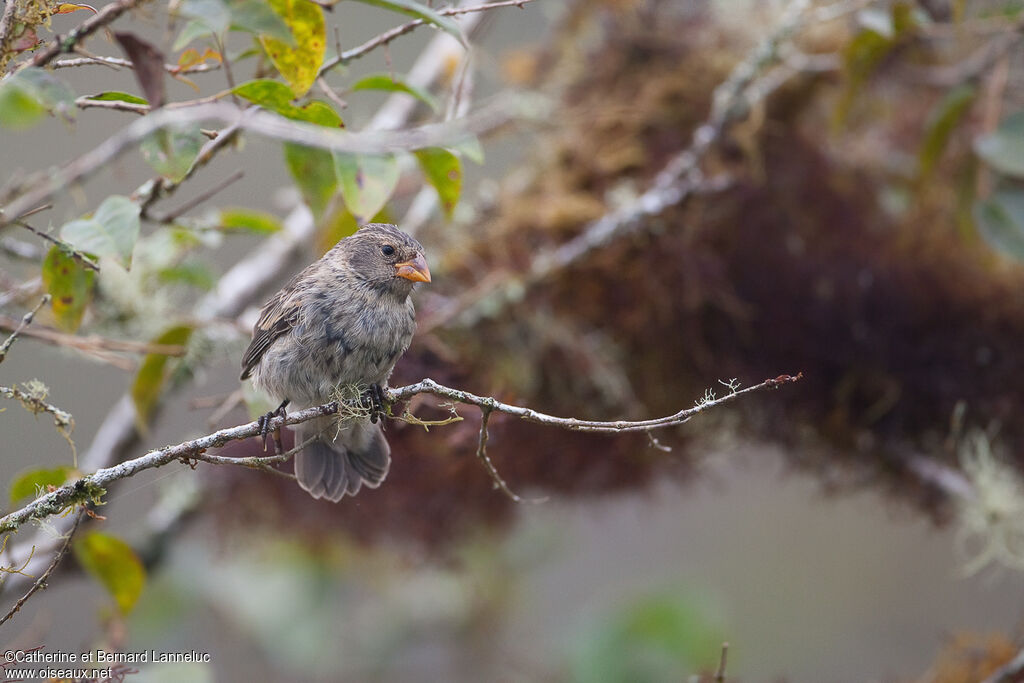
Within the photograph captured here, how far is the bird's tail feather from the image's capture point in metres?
1.86

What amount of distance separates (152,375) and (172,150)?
96 centimetres

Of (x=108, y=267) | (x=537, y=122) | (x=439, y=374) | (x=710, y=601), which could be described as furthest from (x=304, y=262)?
(x=710, y=601)

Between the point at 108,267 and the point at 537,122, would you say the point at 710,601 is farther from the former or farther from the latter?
the point at 108,267

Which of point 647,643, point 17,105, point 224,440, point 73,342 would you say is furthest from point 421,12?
point 647,643

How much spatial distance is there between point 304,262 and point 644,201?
1.34m

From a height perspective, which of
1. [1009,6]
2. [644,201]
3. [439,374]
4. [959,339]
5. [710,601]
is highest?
[1009,6]

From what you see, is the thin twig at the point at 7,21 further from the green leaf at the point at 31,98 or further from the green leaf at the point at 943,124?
the green leaf at the point at 943,124

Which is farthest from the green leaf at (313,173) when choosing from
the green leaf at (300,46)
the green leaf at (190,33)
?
the green leaf at (190,33)

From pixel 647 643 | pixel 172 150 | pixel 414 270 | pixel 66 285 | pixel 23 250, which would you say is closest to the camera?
pixel 172 150

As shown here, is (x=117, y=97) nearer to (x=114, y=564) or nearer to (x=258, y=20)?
(x=258, y=20)

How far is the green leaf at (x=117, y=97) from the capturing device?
64.3 inches

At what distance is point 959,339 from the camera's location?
2658mm

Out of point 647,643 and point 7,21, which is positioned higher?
point 7,21

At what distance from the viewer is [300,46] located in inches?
64.7
